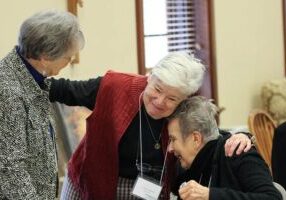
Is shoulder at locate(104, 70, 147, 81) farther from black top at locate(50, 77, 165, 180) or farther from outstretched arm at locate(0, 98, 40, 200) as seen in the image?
outstretched arm at locate(0, 98, 40, 200)

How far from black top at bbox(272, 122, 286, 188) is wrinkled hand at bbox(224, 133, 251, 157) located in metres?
0.60

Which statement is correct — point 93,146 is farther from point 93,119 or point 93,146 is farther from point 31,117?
point 31,117

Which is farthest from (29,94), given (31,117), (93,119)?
(93,119)

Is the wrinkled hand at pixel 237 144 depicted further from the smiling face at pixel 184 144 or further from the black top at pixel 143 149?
the black top at pixel 143 149

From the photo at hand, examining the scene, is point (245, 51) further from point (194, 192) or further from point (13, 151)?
point (13, 151)

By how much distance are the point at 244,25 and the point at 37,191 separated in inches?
144

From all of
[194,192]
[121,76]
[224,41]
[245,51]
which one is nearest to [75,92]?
[121,76]

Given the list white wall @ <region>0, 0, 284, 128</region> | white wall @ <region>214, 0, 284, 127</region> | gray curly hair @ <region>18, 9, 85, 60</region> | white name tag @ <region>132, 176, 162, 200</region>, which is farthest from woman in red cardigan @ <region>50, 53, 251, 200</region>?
white wall @ <region>214, 0, 284, 127</region>

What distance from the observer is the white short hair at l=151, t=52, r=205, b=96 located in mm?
2035

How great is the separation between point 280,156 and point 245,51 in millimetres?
2779

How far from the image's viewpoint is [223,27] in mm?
4996

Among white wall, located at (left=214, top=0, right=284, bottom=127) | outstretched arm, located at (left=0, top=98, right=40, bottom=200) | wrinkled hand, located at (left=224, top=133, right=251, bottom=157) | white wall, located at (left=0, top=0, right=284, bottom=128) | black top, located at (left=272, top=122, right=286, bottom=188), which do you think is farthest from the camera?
white wall, located at (left=214, top=0, right=284, bottom=127)

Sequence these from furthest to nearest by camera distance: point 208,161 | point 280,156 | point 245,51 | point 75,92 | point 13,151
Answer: point 245,51 → point 280,156 → point 75,92 → point 208,161 → point 13,151

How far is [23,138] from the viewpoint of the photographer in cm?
184
